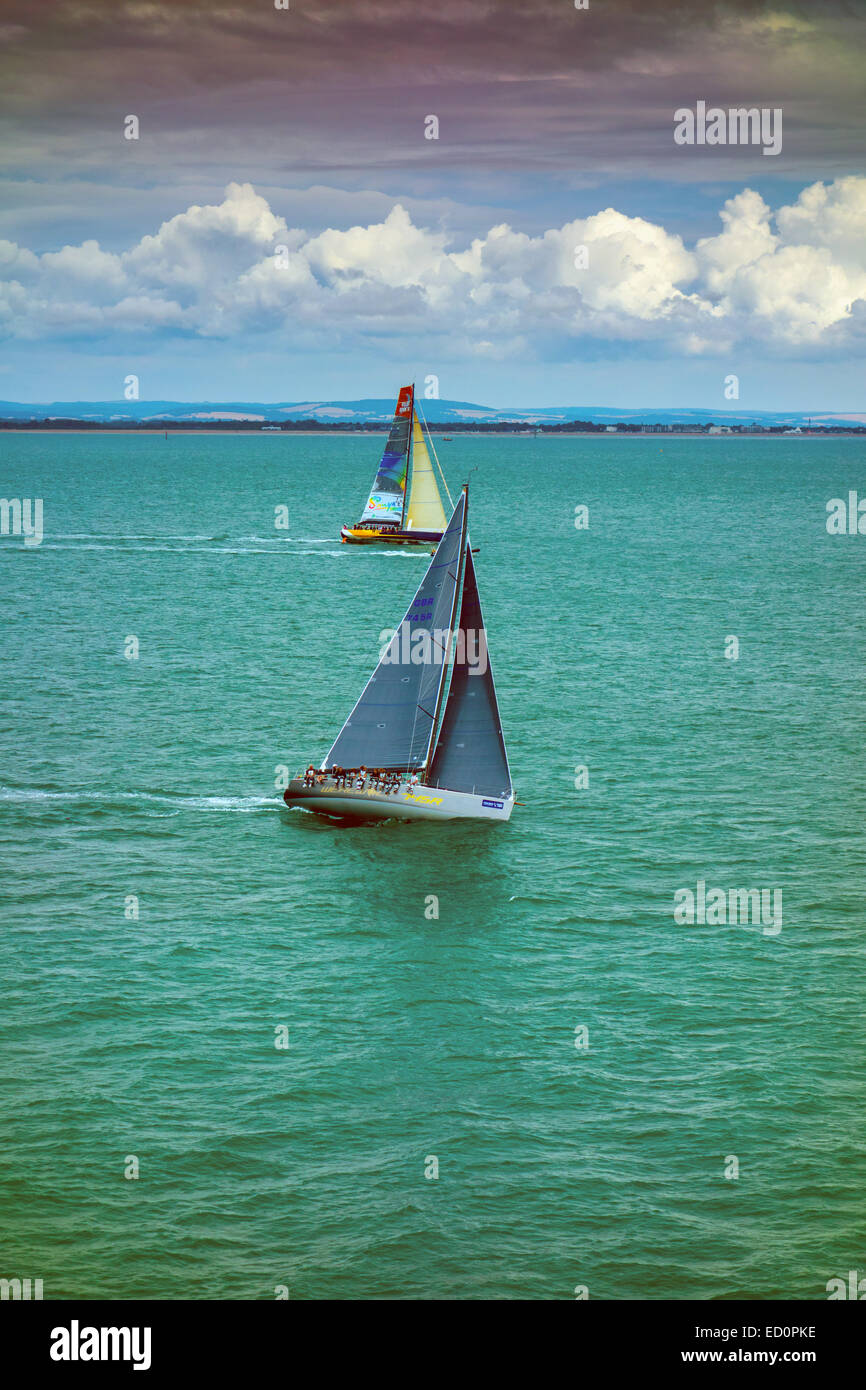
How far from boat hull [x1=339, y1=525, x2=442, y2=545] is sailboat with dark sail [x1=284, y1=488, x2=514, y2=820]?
258ft

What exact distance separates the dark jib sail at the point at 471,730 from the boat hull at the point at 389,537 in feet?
259

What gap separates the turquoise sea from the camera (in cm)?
2752

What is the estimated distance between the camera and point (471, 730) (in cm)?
4925

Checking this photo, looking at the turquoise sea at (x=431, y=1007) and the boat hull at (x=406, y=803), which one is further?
the boat hull at (x=406, y=803)

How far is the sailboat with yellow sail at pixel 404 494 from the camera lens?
12069 cm

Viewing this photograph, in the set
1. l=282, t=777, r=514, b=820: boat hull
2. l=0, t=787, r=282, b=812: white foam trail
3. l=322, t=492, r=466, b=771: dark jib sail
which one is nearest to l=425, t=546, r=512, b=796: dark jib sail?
l=282, t=777, r=514, b=820: boat hull

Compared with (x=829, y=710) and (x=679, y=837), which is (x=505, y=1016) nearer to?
(x=679, y=837)

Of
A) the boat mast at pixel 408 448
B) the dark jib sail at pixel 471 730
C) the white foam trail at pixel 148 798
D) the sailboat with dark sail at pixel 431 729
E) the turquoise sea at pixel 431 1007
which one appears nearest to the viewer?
the turquoise sea at pixel 431 1007

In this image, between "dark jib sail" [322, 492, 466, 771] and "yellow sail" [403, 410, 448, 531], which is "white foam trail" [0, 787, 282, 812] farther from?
"yellow sail" [403, 410, 448, 531]

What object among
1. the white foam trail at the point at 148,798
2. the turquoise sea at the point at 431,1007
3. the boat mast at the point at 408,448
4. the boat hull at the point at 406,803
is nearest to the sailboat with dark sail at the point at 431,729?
the boat hull at the point at 406,803

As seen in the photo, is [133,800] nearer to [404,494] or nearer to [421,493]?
[421,493]

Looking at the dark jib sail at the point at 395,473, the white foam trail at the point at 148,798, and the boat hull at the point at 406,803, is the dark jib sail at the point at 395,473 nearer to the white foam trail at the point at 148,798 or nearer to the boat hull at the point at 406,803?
the white foam trail at the point at 148,798

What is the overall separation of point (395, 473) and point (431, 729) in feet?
255

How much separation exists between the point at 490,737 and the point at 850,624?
53591 mm
